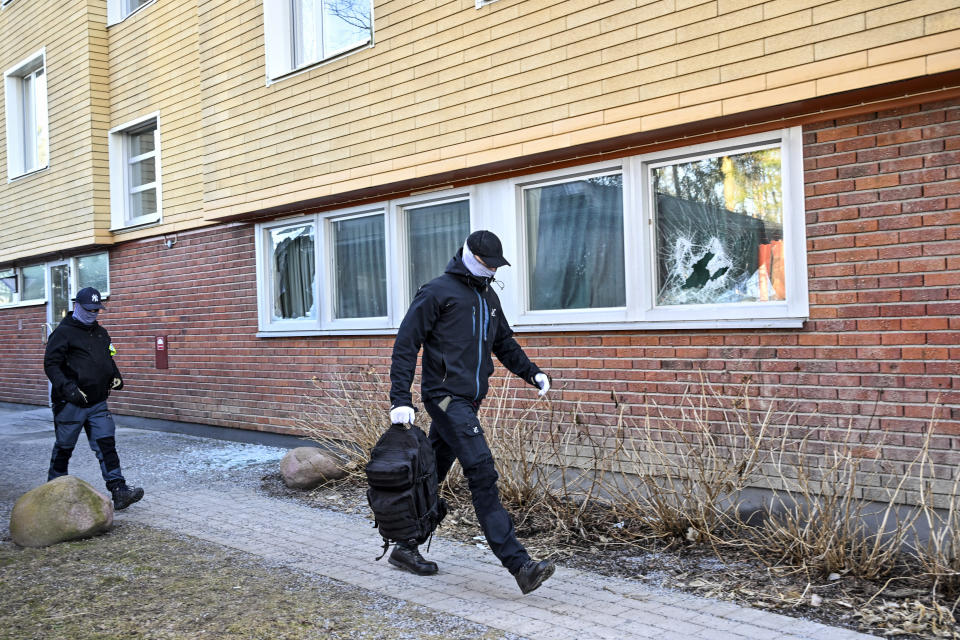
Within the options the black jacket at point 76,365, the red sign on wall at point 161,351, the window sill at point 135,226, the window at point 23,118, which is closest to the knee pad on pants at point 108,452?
the black jacket at point 76,365

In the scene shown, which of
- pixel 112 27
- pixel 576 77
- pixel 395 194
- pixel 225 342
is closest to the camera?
pixel 576 77

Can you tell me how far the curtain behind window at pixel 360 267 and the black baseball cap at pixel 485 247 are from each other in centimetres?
466

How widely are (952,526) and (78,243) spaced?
1304 cm

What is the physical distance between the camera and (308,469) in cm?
804

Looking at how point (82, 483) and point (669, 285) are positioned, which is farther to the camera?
point (669, 285)

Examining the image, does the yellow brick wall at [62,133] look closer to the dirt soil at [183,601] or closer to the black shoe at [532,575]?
the dirt soil at [183,601]

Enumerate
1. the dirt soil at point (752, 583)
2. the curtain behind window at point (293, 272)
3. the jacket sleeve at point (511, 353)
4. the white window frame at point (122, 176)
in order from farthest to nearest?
the white window frame at point (122, 176) → the curtain behind window at point (293, 272) → the jacket sleeve at point (511, 353) → the dirt soil at point (752, 583)

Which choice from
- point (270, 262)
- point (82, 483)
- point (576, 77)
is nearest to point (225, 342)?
point (270, 262)

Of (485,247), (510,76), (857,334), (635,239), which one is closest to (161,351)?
(510,76)

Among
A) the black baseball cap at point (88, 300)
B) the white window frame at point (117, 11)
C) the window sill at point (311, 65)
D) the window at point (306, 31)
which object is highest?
the white window frame at point (117, 11)

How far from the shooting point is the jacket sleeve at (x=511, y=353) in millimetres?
5539

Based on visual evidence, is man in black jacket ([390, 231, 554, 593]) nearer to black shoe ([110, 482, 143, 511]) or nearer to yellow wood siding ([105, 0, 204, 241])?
black shoe ([110, 482, 143, 511])

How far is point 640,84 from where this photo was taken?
6965 millimetres

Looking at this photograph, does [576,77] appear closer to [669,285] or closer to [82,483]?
[669,285]
